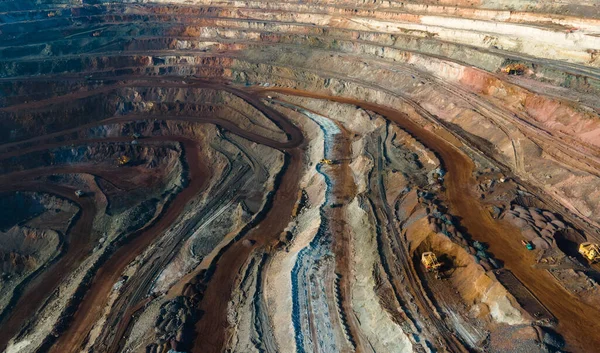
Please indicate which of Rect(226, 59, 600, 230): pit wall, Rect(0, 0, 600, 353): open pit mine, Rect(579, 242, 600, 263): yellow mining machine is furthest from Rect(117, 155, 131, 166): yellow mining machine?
Rect(579, 242, 600, 263): yellow mining machine

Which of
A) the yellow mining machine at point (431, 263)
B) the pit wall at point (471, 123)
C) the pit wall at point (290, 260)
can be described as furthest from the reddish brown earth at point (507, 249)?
the pit wall at point (290, 260)

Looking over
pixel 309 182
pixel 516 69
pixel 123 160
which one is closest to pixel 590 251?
pixel 309 182

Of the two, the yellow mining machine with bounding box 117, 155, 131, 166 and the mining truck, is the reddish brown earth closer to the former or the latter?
the mining truck

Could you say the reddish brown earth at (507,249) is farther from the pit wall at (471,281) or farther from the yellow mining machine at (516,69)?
the yellow mining machine at (516,69)

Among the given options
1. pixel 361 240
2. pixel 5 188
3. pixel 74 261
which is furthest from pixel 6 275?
pixel 361 240

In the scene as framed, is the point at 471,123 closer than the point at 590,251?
No

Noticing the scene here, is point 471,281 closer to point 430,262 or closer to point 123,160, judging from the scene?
point 430,262
